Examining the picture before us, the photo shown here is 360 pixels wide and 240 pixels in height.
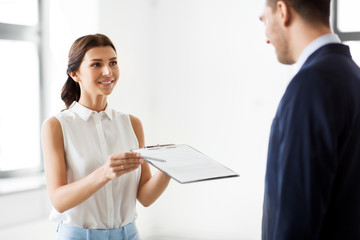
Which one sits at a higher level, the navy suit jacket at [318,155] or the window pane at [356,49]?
the window pane at [356,49]

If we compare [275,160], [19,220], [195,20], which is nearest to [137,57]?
[195,20]

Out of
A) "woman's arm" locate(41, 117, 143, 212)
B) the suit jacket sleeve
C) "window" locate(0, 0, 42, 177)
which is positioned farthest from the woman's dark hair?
"window" locate(0, 0, 42, 177)

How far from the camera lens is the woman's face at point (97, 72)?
1708 mm

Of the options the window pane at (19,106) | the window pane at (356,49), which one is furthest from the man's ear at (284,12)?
the window pane at (356,49)

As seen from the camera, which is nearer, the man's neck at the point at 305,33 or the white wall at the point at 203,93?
the man's neck at the point at 305,33

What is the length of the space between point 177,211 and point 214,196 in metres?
0.40

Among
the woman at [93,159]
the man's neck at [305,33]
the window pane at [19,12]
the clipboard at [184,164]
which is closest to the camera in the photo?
the man's neck at [305,33]

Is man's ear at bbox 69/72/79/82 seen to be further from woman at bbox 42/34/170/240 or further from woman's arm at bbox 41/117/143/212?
woman's arm at bbox 41/117/143/212

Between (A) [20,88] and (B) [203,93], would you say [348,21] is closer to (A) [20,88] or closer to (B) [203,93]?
(B) [203,93]

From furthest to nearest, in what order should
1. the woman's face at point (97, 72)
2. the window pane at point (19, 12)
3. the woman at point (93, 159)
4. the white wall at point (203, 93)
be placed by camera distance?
1. the white wall at point (203, 93)
2. the window pane at point (19, 12)
3. the woman's face at point (97, 72)
4. the woman at point (93, 159)

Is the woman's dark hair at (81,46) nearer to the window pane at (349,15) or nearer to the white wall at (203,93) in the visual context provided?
the white wall at (203,93)

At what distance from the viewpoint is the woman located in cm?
153

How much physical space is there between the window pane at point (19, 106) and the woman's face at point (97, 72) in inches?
63.0

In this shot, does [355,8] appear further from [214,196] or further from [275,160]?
[275,160]
